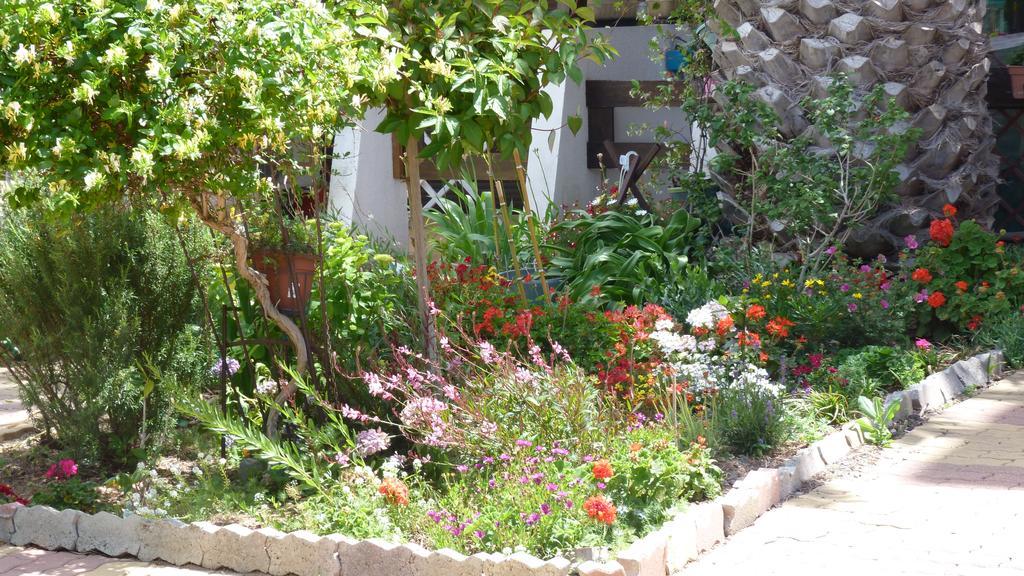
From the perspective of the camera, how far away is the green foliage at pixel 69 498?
4.25 metres

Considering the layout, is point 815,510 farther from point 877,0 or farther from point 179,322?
point 877,0

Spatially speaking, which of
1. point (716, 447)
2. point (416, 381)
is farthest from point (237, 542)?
point (716, 447)

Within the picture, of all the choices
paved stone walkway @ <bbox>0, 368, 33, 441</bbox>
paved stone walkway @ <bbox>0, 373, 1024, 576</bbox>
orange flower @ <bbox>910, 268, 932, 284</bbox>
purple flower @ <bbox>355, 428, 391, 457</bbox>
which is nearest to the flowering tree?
purple flower @ <bbox>355, 428, 391, 457</bbox>

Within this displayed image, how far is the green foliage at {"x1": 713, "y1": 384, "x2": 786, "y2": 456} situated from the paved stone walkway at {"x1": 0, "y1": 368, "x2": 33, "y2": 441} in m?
3.68

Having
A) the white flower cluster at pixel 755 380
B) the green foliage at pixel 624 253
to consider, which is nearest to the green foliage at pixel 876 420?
the white flower cluster at pixel 755 380

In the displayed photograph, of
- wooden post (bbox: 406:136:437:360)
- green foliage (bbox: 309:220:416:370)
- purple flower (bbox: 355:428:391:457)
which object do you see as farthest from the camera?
green foliage (bbox: 309:220:416:370)

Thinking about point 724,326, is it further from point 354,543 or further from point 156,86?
point 156,86

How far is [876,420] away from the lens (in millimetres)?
4867

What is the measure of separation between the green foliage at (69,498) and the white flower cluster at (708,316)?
292 cm

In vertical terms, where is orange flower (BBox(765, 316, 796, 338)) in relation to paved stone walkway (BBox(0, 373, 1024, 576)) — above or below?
above

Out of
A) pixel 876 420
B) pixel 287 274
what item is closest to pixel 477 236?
pixel 287 274

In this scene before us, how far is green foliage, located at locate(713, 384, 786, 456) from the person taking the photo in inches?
178

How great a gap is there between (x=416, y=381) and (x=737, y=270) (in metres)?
3.08

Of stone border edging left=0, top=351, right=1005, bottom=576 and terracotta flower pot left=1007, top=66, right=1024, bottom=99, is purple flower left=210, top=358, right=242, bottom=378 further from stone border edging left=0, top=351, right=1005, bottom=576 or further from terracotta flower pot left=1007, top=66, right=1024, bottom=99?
terracotta flower pot left=1007, top=66, right=1024, bottom=99
